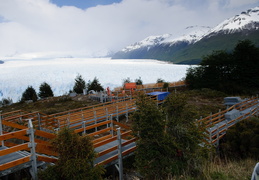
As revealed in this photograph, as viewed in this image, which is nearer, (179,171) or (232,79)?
(179,171)

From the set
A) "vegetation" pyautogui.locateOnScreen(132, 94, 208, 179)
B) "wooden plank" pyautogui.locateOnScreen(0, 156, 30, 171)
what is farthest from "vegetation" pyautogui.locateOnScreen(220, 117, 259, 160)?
"wooden plank" pyautogui.locateOnScreen(0, 156, 30, 171)

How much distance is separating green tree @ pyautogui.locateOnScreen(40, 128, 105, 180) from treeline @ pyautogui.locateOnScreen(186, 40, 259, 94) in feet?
108

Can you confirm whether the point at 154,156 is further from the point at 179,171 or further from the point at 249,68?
the point at 249,68

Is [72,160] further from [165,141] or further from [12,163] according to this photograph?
[165,141]

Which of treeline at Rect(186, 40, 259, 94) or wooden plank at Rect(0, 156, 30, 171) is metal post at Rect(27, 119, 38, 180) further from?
treeline at Rect(186, 40, 259, 94)

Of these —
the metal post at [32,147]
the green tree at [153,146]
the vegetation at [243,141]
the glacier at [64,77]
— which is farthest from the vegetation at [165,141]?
the glacier at [64,77]

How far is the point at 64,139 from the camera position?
15.8ft

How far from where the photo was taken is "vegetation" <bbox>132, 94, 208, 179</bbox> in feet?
18.2

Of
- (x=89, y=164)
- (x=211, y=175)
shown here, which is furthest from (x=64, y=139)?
(x=211, y=175)

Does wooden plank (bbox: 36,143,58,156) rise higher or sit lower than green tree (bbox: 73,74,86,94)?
higher

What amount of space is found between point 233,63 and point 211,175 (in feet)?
110

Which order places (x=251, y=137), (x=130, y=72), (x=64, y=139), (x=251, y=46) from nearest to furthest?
(x=64, y=139)
(x=251, y=137)
(x=251, y=46)
(x=130, y=72)

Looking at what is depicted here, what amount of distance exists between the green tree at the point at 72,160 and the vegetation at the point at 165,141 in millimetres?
1567

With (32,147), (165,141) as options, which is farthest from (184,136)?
(32,147)
